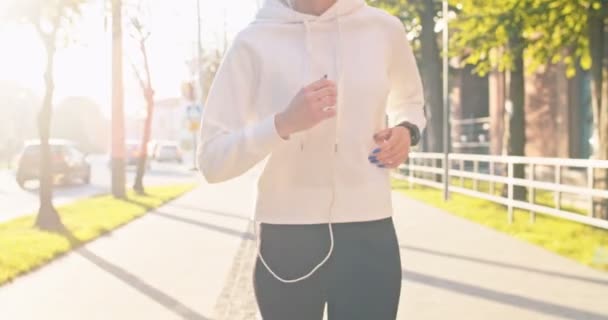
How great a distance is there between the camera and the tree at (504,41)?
41.2 feet

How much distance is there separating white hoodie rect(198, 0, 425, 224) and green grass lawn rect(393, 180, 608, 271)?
6813 mm

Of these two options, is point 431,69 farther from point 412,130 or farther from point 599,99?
point 412,130

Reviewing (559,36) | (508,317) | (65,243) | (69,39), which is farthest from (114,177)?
(508,317)

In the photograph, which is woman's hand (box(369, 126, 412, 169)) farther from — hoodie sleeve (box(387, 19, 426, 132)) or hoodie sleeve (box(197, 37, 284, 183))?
hoodie sleeve (box(197, 37, 284, 183))

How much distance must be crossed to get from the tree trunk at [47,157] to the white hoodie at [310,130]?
1080 cm

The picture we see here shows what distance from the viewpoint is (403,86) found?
2.46 meters

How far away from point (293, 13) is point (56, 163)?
25708 millimetres

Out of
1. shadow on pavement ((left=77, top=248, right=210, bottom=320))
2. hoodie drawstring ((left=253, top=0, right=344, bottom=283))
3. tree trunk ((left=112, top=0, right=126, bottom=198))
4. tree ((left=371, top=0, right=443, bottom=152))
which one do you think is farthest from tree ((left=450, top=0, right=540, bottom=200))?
hoodie drawstring ((left=253, top=0, right=344, bottom=283))

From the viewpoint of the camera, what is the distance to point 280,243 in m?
2.17

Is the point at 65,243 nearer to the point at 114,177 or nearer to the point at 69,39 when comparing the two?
the point at 69,39

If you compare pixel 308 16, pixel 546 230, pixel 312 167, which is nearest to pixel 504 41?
pixel 546 230

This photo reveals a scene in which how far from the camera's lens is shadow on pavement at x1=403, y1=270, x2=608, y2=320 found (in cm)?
609

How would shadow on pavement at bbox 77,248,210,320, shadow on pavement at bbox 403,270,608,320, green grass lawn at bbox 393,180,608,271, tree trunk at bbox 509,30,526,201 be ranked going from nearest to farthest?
shadow on pavement at bbox 403,270,608,320
shadow on pavement at bbox 77,248,210,320
green grass lawn at bbox 393,180,608,271
tree trunk at bbox 509,30,526,201

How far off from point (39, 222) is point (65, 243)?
2266mm
